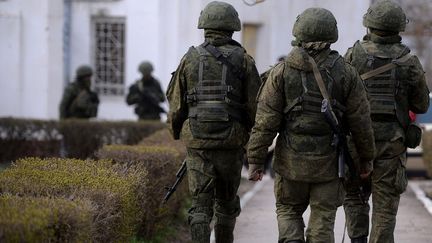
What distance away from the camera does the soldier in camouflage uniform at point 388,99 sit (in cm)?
815

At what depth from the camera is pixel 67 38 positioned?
2341 centimetres

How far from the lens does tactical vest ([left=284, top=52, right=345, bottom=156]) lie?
7.03 metres

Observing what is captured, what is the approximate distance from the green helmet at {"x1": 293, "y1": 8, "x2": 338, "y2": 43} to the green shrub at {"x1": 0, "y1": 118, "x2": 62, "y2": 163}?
11.4 m

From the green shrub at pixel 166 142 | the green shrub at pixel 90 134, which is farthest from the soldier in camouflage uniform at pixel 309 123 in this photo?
the green shrub at pixel 90 134

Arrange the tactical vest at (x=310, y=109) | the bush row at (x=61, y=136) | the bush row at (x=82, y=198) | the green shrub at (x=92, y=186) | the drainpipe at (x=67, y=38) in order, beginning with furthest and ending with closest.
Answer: the drainpipe at (x=67, y=38), the bush row at (x=61, y=136), the tactical vest at (x=310, y=109), the green shrub at (x=92, y=186), the bush row at (x=82, y=198)

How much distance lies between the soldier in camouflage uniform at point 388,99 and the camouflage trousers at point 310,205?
103 centimetres

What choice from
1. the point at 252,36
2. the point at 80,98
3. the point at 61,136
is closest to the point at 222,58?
the point at 80,98

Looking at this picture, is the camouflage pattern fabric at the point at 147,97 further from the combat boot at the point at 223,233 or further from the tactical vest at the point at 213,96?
the tactical vest at the point at 213,96

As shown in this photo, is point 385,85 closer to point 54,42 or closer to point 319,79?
point 319,79

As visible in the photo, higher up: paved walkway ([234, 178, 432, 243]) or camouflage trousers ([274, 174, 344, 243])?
camouflage trousers ([274, 174, 344, 243])

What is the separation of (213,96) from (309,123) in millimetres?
1105

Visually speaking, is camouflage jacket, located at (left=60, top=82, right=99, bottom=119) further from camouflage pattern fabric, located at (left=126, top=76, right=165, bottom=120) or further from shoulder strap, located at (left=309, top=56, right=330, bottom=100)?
Result: shoulder strap, located at (left=309, top=56, right=330, bottom=100)

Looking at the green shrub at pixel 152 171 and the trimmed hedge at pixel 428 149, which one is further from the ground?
the green shrub at pixel 152 171

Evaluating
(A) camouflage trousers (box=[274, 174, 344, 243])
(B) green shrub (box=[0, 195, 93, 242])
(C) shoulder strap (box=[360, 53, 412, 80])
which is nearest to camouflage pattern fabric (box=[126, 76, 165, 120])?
(C) shoulder strap (box=[360, 53, 412, 80])
